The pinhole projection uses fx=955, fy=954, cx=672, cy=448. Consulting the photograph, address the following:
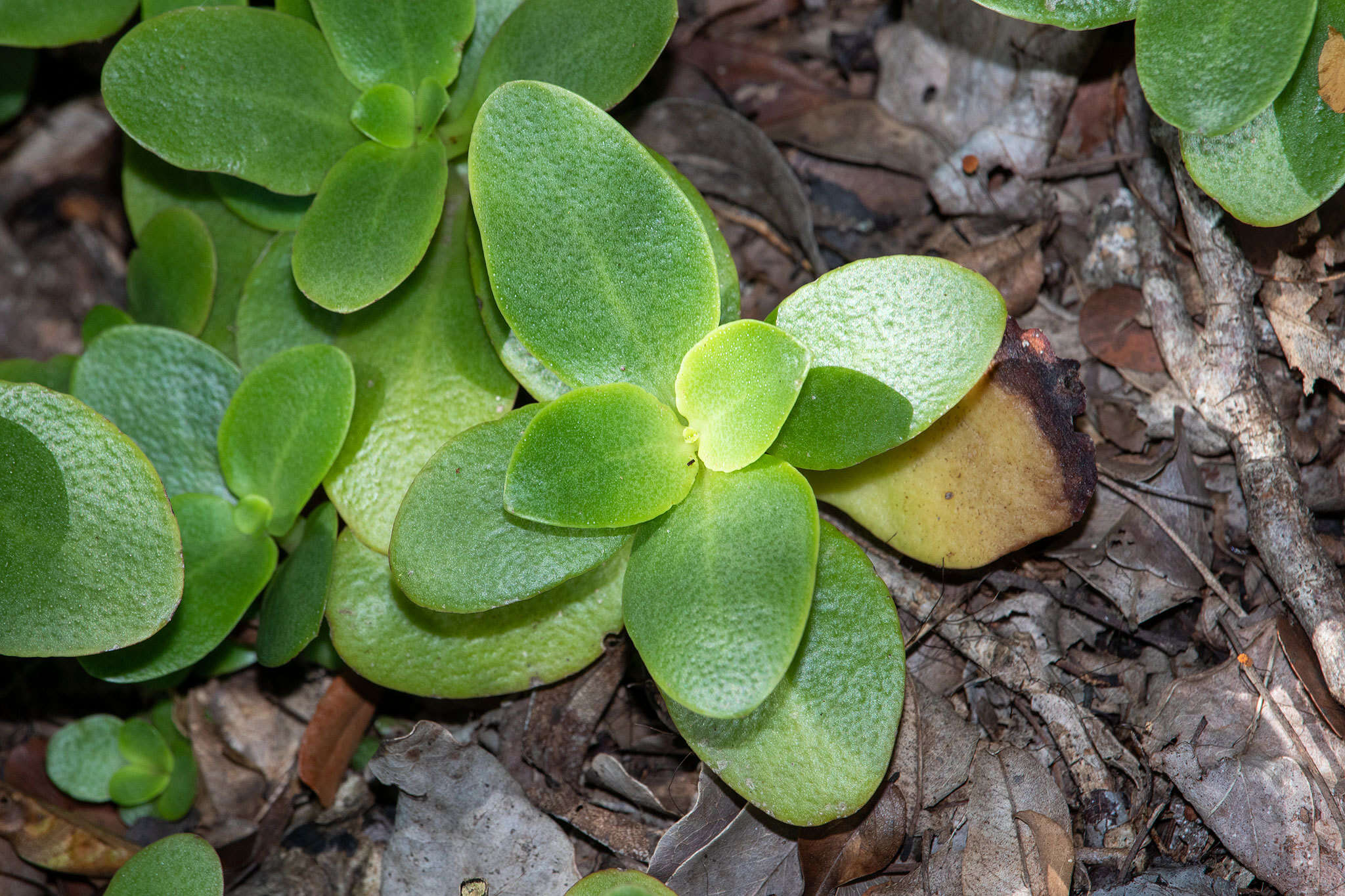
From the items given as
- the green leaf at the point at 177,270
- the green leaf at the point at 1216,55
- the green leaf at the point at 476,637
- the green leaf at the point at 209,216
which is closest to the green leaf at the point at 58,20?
the green leaf at the point at 209,216

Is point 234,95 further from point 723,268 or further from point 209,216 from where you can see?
point 723,268

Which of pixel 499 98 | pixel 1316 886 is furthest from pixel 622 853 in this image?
pixel 499 98

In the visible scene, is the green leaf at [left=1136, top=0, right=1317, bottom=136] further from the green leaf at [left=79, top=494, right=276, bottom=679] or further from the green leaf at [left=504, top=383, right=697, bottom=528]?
the green leaf at [left=79, top=494, right=276, bottom=679]

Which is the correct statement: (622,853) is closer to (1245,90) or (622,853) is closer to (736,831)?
(736,831)

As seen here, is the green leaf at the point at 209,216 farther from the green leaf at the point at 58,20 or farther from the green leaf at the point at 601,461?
the green leaf at the point at 601,461

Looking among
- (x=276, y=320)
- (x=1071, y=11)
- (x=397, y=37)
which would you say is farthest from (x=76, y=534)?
(x=1071, y=11)

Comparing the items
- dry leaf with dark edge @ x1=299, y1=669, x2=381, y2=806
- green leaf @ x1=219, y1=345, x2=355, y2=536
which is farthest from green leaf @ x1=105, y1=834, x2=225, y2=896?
green leaf @ x1=219, y1=345, x2=355, y2=536
